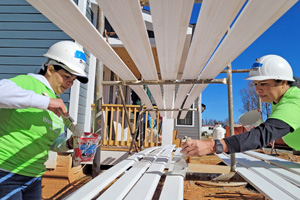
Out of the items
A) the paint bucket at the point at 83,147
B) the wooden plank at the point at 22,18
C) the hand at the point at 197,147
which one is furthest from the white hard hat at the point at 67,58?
the wooden plank at the point at 22,18

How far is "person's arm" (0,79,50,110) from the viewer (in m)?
1.33

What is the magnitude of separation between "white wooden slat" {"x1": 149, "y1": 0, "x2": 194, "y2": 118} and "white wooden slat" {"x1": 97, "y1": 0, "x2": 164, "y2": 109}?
10 centimetres

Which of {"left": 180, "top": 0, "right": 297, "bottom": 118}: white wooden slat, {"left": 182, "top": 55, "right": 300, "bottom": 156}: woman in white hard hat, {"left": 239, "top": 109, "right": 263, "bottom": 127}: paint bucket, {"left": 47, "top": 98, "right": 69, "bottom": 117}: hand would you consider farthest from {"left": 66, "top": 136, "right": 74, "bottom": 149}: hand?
{"left": 239, "top": 109, "right": 263, "bottom": 127}: paint bucket

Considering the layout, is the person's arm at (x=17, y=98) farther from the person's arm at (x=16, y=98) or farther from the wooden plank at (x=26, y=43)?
the wooden plank at (x=26, y=43)

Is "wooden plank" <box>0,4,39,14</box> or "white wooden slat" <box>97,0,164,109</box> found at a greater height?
"wooden plank" <box>0,4,39,14</box>

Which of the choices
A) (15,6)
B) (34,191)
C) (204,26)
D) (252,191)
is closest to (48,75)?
(34,191)

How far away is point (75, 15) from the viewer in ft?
4.55

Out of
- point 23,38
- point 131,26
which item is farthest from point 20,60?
point 131,26

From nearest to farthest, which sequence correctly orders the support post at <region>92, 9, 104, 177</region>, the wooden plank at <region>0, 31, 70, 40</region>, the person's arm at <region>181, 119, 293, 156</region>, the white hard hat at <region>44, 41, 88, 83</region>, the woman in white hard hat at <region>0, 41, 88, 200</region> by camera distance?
the woman in white hard hat at <region>0, 41, 88, 200</region>
the person's arm at <region>181, 119, 293, 156</region>
the white hard hat at <region>44, 41, 88, 83</region>
the support post at <region>92, 9, 104, 177</region>
the wooden plank at <region>0, 31, 70, 40</region>

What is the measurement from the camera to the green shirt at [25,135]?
5.35 ft

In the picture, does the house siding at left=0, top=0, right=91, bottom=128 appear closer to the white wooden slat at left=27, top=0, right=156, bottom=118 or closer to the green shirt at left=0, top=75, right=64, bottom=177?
the green shirt at left=0, top=75, right=64, bottom=177

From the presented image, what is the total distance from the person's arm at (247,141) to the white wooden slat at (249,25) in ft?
2.22

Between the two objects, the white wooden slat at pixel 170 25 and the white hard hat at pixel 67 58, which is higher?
the white wooden slat at pixel 170 25

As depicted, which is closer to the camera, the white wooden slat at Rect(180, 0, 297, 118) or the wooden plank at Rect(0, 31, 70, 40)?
the white wooden slat at Rect(180, 0, 297, 118)
